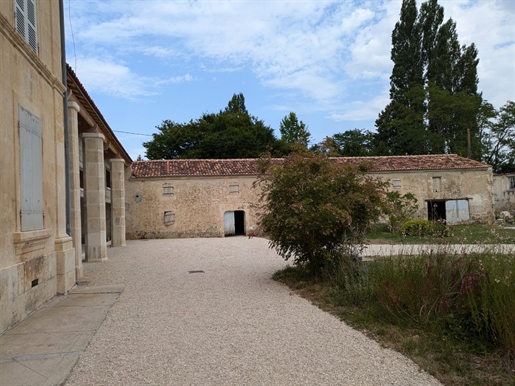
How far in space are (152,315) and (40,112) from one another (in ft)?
12.4

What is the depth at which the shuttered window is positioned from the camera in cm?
597

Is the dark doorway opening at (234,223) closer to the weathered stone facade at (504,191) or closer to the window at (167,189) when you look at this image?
the window at (167,189)

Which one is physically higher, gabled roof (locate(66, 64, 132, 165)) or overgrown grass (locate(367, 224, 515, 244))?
gabled roof (locate(66, 64, 132, 165))

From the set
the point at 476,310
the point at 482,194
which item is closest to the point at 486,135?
the point at 482,194

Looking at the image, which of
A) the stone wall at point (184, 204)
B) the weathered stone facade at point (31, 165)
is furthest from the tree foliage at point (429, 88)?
the weathered stone facade at point (31, 165)

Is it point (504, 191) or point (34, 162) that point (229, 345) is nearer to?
point (34, 162)

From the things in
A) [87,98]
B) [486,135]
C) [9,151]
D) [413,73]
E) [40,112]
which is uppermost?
[413,73]

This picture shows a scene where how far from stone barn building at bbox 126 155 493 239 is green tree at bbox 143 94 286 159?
10.7m

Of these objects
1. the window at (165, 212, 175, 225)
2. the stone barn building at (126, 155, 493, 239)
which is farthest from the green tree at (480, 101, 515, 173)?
the window at (165, 212, 175, 225)

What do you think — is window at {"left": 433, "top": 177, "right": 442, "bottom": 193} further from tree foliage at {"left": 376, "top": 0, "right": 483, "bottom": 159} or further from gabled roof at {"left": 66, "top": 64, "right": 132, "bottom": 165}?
gabled roof at {"left": 66, "top": 64, "right": 132, "bottom": 165}

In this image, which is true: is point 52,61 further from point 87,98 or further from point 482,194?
point 482,194

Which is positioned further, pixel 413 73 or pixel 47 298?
pixel 413 73

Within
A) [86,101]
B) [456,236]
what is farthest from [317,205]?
[86,101]

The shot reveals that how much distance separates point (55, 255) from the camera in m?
7.44
